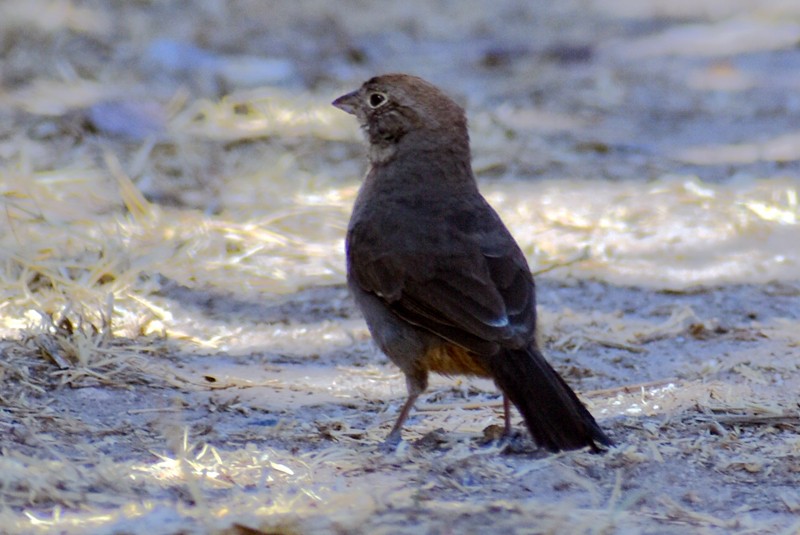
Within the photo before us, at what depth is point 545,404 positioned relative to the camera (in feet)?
12.7

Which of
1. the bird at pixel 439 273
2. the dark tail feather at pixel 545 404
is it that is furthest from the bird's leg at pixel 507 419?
the dark tail feather at pixel 545 404

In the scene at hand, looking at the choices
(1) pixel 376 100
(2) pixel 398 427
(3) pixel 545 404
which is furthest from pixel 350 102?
(3) pixel 545 404

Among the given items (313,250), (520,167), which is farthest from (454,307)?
(520,167)

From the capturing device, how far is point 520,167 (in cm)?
780

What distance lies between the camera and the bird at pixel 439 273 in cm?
396

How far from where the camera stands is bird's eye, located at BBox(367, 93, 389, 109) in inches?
197

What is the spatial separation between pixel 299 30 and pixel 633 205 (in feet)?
14.4

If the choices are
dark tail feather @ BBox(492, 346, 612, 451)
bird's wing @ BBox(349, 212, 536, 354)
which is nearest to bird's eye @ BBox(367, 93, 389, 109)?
bird's wing @ BBox(349, 212, 536, 354)

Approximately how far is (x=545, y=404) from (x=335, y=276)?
2.23 meters

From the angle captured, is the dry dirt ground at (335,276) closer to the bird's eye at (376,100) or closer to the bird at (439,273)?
the bird at (439,273)

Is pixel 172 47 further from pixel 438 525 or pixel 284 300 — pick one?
pixel 438 525

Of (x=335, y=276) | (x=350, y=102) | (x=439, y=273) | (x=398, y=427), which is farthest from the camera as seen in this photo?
(x=335, y=276)

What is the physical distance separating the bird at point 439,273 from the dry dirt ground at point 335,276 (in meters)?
0.19

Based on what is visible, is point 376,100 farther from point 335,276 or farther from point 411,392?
point 411,392
